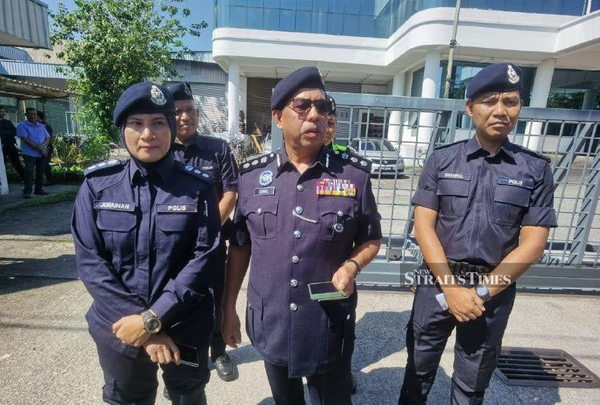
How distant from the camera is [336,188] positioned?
156 centimetres

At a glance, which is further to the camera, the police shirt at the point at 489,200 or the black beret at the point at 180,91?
the black beret at the point at 180,91

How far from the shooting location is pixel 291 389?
168 cm

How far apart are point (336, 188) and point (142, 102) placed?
911mm

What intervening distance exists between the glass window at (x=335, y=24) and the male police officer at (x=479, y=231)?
16.9 metres

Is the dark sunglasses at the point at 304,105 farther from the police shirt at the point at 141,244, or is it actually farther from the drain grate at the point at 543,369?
the drain grate at the point at 543,369

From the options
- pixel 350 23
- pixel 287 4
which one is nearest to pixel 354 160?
pixel 350 23

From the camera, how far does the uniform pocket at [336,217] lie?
1.53 meters

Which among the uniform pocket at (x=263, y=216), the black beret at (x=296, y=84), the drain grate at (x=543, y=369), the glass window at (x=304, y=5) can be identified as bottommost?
the drain grate at (x=543, y=369)

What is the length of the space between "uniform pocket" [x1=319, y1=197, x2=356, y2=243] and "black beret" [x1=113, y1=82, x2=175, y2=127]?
82 cm

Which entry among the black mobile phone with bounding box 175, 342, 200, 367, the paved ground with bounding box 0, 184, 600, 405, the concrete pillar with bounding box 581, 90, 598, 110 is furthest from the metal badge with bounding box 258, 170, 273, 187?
the concrete pillar with bounding box 581, 90, 598, 110

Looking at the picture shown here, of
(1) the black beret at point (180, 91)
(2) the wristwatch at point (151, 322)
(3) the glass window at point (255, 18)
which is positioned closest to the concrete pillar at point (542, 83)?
(3) the glass window at point (255, 18)

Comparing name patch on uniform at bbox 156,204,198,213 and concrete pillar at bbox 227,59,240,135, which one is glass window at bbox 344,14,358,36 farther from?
name patch on uniform at bbox 156,204,198,213

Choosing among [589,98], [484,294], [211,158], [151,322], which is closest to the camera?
[151,322]

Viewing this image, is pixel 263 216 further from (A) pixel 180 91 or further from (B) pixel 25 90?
(B) pixel 25 90
